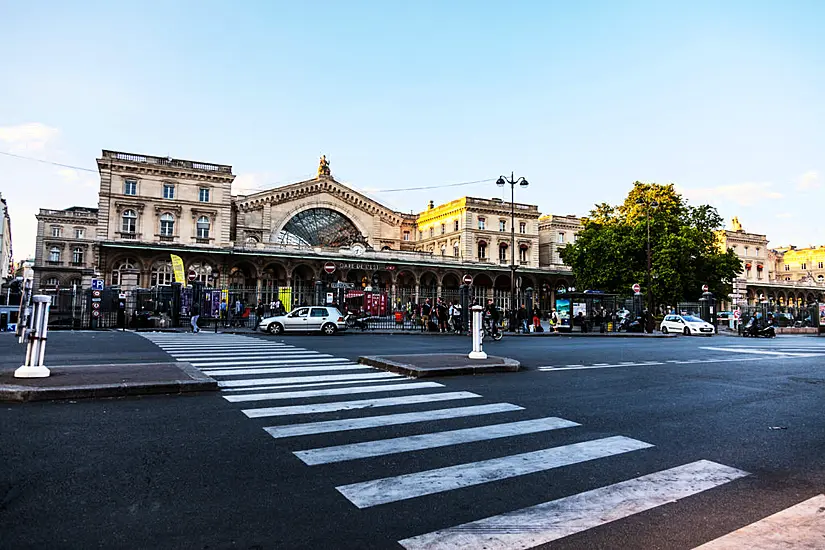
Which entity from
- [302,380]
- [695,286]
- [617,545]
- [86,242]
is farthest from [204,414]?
[86,242]

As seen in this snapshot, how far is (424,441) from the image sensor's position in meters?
5.01

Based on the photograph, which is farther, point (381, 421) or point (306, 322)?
point (306, 322)

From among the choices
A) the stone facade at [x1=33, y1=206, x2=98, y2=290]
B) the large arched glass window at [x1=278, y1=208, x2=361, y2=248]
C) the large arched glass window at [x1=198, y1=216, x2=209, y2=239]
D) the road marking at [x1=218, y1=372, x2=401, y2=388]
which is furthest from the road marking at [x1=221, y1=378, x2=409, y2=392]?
the stone facade at [x1=33, y1=206, x2=98, y2=290]

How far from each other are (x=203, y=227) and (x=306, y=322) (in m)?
30.8

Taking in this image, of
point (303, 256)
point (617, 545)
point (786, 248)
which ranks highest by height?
point (786, 248)

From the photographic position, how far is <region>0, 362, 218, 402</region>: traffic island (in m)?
6.75

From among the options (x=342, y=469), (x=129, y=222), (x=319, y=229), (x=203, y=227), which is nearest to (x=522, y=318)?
(x=342, y=469)

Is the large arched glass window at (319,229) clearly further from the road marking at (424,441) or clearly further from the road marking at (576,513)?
the road marking at (576,513)

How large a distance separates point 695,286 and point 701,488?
44978mm

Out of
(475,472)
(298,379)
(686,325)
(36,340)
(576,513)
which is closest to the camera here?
(576,513)

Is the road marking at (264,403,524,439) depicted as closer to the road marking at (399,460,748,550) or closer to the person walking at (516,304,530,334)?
the road marking at (399,460,748,550)

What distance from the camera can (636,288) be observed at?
1404 inches

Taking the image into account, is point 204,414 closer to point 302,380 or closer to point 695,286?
point 302,380

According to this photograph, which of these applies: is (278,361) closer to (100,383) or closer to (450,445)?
(100,383)
